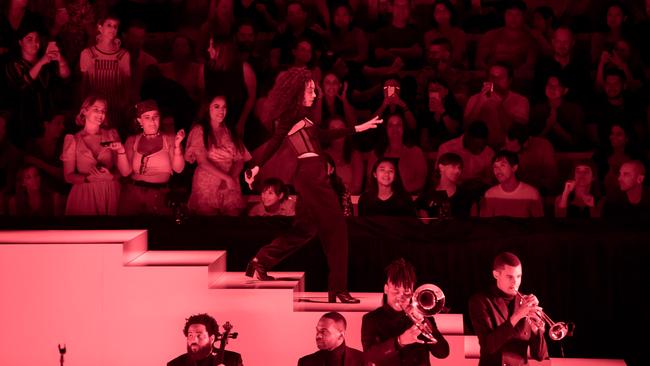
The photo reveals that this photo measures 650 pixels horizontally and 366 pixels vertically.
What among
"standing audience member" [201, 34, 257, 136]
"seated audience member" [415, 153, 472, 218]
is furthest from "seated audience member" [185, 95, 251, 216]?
"seated audience member" [415, 153, 472, 218]

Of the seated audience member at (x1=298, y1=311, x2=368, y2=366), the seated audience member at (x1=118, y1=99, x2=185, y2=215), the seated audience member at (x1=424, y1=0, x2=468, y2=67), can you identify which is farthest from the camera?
the seated audience member at (x1=424, y1=0, x2=468, y2=67)

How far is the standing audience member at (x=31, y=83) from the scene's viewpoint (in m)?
A: 9.49

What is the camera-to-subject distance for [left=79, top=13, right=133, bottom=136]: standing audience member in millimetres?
9461

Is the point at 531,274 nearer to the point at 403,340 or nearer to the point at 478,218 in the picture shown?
the point at 478,218

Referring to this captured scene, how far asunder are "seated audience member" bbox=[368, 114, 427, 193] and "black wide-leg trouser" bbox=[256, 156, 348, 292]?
1.66m

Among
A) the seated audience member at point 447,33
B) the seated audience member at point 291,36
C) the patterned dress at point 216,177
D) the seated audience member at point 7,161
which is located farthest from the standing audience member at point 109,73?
the seated audience member at point 447,33

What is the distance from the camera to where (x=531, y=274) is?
8148 mm

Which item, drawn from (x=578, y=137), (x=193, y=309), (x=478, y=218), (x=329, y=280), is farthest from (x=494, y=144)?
(x=193, y=309)

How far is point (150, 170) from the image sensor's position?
864 cm

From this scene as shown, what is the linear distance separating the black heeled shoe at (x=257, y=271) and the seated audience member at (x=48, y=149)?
2.20 m

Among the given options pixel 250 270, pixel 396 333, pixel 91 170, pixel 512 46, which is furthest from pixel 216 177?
pixel 512 46

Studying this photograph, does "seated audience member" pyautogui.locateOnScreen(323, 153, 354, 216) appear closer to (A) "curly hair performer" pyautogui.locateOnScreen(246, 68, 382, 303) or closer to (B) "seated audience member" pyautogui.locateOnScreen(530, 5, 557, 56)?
(A) "curly hair performer" pyautogui.locateOnScreen(246, 68, 382, 303)

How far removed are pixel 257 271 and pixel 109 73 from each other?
2473mm

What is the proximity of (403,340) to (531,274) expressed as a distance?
1.82 m
